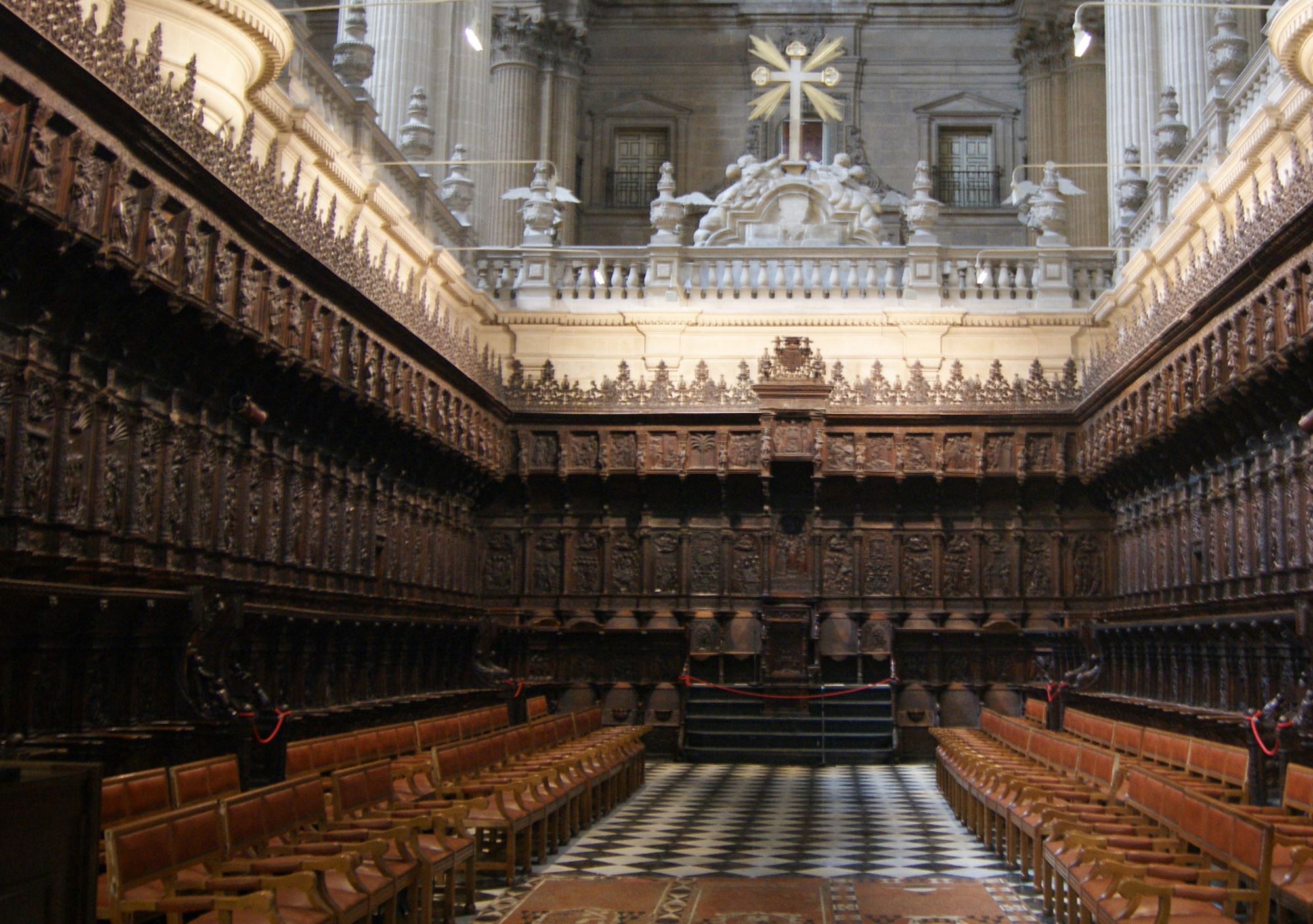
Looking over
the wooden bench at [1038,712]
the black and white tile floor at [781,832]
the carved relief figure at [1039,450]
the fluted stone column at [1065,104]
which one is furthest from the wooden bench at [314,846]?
the fluted stone column at [1065,104]

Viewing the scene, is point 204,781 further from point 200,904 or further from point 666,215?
point 666,215

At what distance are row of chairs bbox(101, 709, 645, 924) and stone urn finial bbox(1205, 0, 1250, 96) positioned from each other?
12024mm

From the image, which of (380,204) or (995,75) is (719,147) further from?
(380,204)

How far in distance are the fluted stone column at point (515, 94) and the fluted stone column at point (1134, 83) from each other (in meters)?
11.5

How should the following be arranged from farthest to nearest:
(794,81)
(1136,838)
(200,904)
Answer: (794,81), (1136,838), (200,904)

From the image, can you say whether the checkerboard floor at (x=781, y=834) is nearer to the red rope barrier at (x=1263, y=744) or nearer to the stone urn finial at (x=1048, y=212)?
the red rope barrier at (x=1263, y=744)

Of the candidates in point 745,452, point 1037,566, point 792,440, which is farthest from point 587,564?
point 1037,566

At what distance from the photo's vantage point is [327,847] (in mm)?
5730

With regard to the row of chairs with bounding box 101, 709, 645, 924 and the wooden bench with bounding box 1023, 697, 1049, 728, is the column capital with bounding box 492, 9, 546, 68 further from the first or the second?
the row of chairs with bounding box 101, 709, 645, 924

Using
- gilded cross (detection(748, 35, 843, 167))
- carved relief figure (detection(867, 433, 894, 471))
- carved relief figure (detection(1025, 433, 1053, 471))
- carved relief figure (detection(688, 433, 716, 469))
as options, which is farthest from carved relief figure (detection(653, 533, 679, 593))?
gilded cross (detection(748, 35, 843, 167))

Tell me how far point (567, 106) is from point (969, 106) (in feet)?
30.6

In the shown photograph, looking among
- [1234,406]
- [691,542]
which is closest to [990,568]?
[691,542]

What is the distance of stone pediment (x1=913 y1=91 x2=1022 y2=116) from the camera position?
108 ft

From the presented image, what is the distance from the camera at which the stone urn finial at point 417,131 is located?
18594mm
